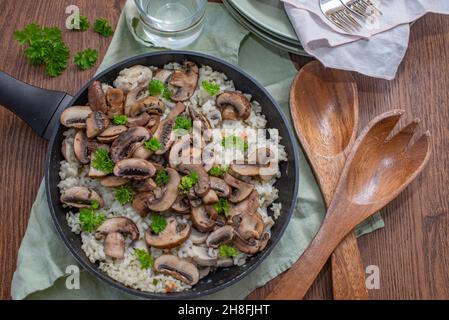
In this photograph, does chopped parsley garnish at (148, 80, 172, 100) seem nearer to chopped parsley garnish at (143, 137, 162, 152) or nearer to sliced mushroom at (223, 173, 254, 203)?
chopped parsley garnish at (143, 137, 162, 152)

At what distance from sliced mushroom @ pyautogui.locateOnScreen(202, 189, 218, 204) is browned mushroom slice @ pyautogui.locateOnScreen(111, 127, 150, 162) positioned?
38cm

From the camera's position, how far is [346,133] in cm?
291

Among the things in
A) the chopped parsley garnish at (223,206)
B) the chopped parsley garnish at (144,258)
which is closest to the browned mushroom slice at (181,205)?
the chopped parsley garnish at (223,206)

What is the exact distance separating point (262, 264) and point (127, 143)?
2.85 ft

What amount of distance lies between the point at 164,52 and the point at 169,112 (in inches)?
11.5

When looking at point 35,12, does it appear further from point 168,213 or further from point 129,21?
point 168,213

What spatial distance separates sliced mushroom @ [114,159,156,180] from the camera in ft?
8.33

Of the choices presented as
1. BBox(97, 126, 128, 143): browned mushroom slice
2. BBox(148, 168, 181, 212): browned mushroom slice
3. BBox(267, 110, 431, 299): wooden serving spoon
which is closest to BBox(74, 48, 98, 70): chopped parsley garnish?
BBox(97, 126, 128, 143): browned mushroom slice

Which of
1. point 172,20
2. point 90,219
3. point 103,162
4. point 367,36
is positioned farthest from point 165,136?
point 367,36

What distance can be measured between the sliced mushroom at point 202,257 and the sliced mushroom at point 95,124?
0.69 metres

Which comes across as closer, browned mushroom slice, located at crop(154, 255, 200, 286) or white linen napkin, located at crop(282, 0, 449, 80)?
browned mushroom slice, located at crop(154, 255, 200, 286)

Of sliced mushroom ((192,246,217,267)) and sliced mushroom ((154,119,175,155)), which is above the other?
sliced mushroom ((154,119,175,155))

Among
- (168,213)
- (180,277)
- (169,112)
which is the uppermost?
(169,112)
